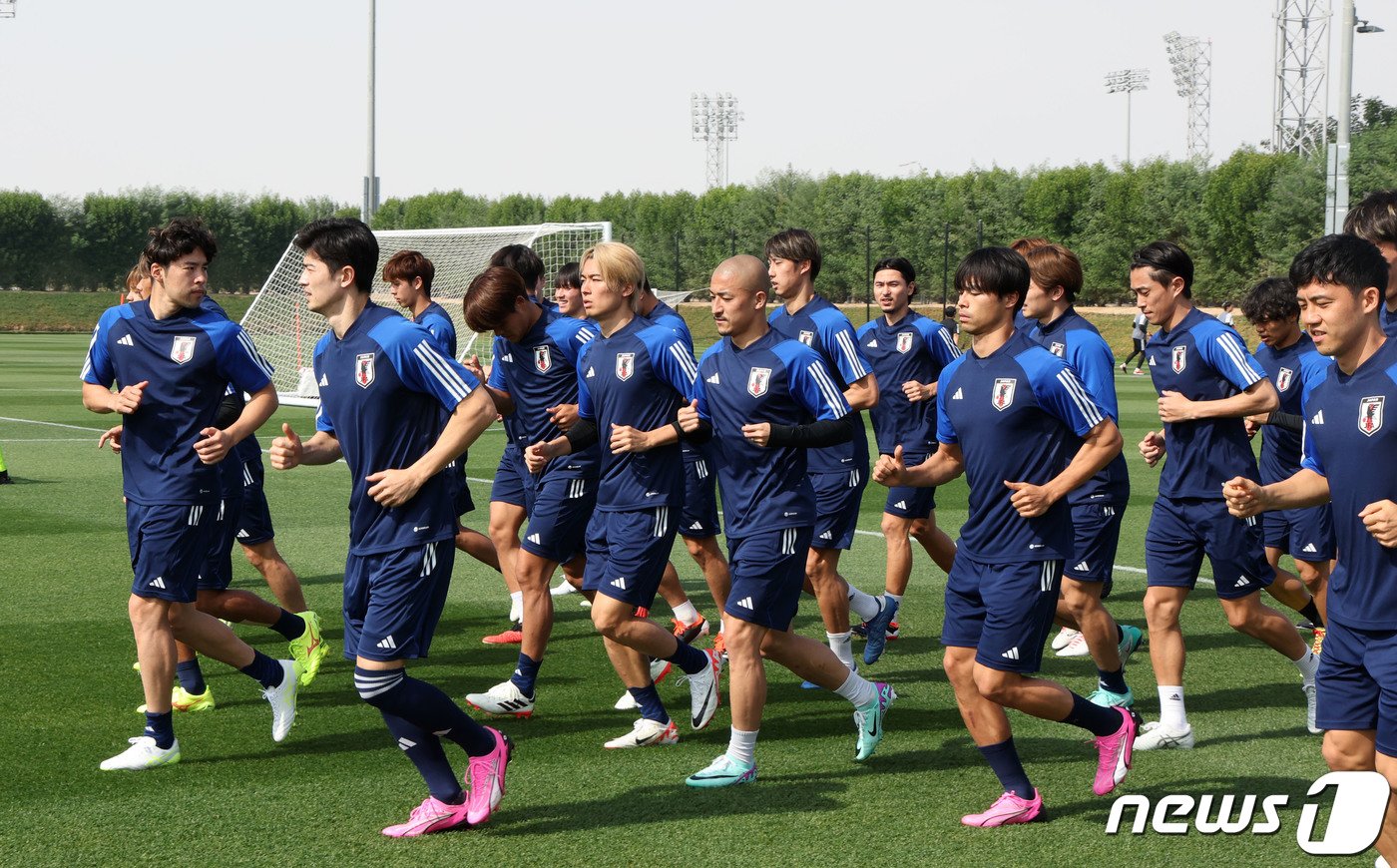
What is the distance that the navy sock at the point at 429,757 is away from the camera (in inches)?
206

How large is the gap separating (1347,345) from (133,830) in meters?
4.41

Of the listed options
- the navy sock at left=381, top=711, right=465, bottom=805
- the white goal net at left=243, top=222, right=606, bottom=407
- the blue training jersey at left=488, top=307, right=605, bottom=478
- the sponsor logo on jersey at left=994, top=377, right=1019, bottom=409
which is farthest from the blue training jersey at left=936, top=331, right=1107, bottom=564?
the white goal net at left=243, top=222, right=606, bottom=407

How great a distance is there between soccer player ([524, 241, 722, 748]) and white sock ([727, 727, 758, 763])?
0.68 meters

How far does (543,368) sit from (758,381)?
2215 mm

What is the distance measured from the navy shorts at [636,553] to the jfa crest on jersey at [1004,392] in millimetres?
1689

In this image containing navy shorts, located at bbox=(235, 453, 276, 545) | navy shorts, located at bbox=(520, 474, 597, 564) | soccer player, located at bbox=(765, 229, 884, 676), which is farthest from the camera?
navy shorts, located at bbox=(235, 453, 276, 545)

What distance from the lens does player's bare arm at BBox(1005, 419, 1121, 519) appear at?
5.16m

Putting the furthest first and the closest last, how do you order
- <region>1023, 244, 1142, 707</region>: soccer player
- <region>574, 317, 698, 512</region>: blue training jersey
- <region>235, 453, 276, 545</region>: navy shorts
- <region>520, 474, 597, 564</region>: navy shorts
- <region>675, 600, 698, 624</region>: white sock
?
<region>675, 600, 698, 624</region>: white sock, <region>235, 453, 276, 545</region>: navy shorts, <region>520, 474, 597, 564</region>: navy shorts, <region>1023, 244, 1142, 707</region>: soccer player, <region>574, 317, 698, 512</region>: blue training jersey

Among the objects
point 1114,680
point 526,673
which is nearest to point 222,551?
point 526,673

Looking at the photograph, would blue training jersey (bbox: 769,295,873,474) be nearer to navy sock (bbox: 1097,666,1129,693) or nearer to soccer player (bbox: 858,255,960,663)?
soccer player (bbox: 858,255,960,663)

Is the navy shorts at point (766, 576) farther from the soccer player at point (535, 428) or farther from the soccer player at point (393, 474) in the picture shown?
the soccer player at point (535, 428)

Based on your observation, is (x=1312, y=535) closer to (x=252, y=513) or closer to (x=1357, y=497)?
(x=1357, y=497)

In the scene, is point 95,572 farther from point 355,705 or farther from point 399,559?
point 399,559

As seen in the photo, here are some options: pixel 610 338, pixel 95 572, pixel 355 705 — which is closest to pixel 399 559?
pixel 610 338
